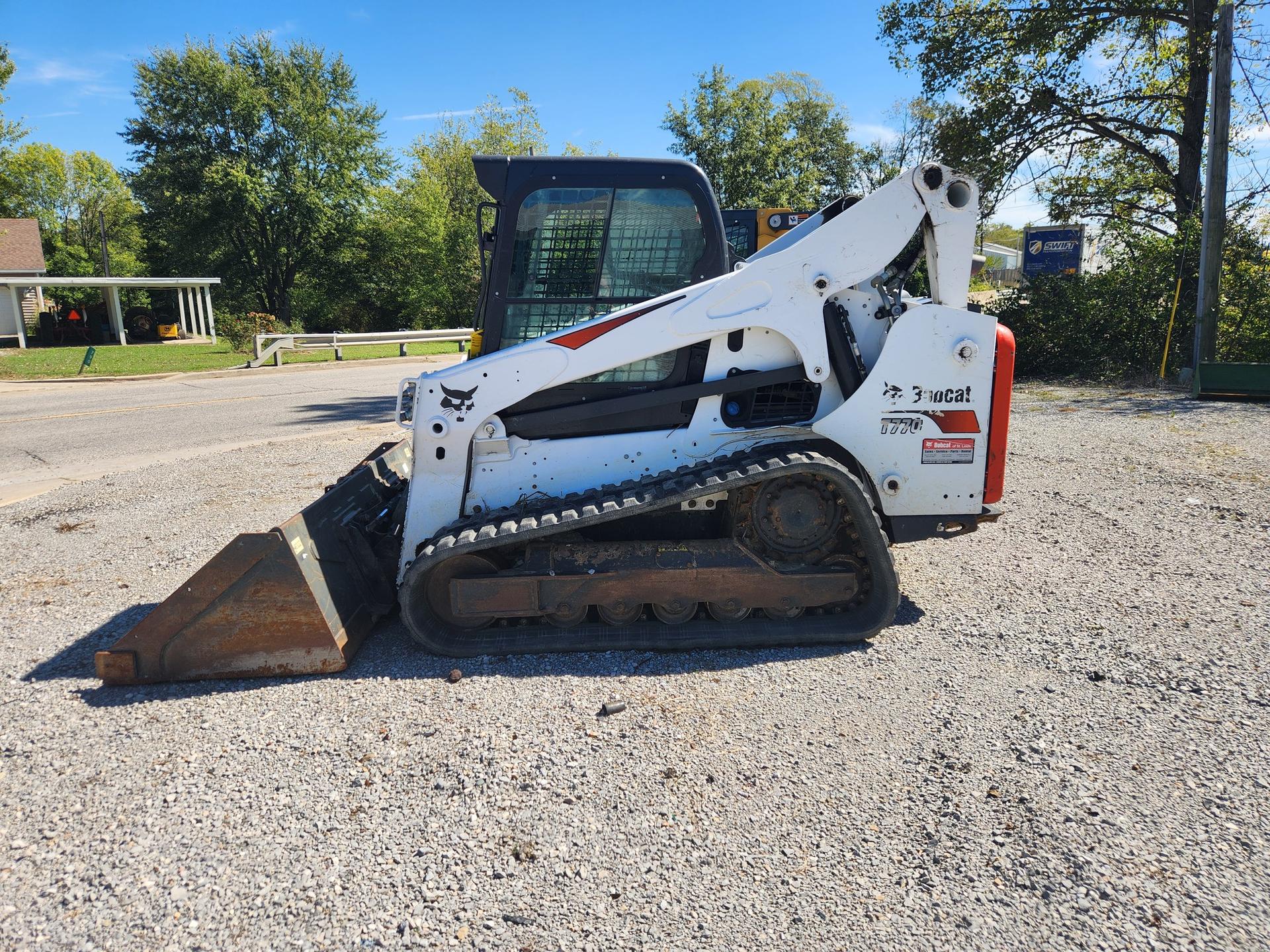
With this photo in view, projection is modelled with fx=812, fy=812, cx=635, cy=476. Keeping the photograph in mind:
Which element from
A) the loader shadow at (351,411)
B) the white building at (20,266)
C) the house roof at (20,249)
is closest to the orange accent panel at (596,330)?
the loader shadow at (351,411)

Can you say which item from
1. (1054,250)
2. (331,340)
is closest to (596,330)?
(1054,250)

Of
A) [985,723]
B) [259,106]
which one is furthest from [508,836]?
[259,106]

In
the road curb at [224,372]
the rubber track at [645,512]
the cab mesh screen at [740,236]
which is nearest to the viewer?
the rubber track at [645,512]

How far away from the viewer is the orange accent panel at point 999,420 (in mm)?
4648

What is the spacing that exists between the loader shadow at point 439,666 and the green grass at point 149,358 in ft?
60.6

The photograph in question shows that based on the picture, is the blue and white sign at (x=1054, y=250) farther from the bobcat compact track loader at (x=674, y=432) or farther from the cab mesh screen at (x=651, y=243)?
the cab mesh screen at (x=651, y=243)

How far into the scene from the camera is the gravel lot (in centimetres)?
254

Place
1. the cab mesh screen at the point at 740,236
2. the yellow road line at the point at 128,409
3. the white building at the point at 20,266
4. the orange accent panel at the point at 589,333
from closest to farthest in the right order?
the orange accent panel at the point at 589,333
the cab mesh screen at the point at 740,236
the yellow road line at the point at 128,409
the white building at the point at 20,266

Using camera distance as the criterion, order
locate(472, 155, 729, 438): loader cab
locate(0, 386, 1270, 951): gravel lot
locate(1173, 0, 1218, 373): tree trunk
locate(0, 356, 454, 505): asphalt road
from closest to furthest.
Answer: locate(0, 386, 1270, 951): gravel lot < locate(472, 155, 729, 438): loader cab < locate(0, 356, 454, 505): asphalt road < locate(1173, 0, 1218, 373): tree trunk

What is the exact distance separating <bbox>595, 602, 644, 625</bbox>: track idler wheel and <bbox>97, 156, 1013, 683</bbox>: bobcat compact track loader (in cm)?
2

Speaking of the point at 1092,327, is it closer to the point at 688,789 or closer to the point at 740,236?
the point at 740,236

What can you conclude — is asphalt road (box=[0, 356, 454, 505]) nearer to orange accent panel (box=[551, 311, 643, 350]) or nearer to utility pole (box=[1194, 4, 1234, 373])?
orange accent panel (box=[551, 311, 643, 350])

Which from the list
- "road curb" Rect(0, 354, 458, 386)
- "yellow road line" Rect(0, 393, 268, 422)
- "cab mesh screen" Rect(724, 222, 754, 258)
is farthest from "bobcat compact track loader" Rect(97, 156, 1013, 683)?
"road curb" Rect(0, 354, 458, 386)

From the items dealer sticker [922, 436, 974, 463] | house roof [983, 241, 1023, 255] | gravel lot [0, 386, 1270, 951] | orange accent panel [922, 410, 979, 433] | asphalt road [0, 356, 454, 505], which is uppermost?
house roof [983, 241, 1023, 255]
